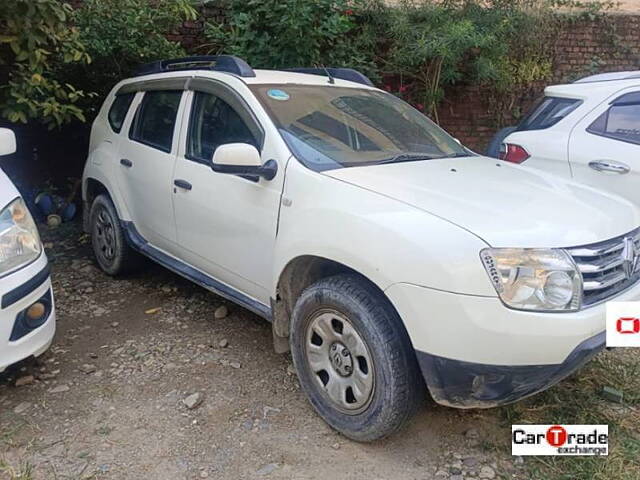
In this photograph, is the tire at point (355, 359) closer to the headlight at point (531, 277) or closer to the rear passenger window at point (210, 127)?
the headlight at point (531, 277)

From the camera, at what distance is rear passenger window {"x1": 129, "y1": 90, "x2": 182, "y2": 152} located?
3922 mm

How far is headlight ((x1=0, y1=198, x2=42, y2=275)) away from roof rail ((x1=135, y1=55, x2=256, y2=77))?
1502 mm

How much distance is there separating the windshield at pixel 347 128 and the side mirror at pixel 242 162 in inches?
7.1

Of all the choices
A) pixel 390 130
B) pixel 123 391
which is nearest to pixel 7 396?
pixel 123 391

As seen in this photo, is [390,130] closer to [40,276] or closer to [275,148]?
[275,148]

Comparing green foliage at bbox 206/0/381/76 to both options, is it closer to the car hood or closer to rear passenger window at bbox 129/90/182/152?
rear passenger window at bbox 129/90/182/152

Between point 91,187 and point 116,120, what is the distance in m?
0.67

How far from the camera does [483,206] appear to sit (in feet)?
8.18

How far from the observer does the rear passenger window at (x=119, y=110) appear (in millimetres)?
4566

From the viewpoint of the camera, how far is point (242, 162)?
289cm

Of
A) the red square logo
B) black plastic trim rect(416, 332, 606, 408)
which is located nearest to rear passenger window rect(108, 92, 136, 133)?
black plastic trim rect(416, 332, 606, 408)

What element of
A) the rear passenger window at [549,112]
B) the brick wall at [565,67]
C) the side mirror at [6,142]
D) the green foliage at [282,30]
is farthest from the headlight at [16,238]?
the brick wall at [565,67]

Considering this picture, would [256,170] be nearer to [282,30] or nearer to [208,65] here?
[208,65]

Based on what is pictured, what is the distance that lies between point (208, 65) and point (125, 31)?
8.52ft
